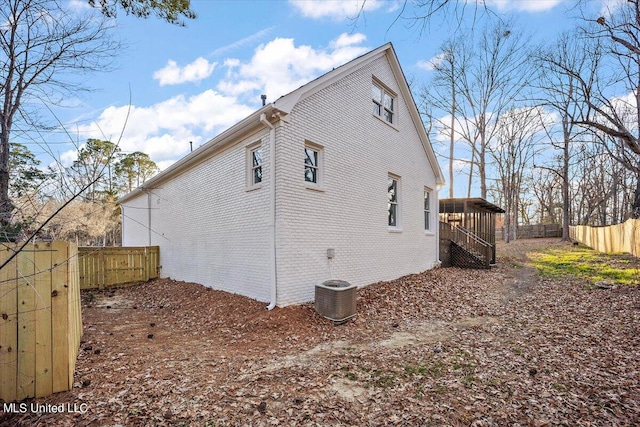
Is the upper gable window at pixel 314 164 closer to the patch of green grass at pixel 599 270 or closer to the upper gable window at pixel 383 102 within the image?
the upper gable window at pixel 383 102

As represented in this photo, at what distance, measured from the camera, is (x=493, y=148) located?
1011 inches

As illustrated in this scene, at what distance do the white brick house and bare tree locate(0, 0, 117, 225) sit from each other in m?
3.22

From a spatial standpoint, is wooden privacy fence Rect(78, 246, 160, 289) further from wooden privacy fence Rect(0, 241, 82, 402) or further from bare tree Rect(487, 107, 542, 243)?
bare tree Rect(487, 107, 542, 243)

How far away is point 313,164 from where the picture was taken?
7609 millimetres

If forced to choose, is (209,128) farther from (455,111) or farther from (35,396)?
(455,111)

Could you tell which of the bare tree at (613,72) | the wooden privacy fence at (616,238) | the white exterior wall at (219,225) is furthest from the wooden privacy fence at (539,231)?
the white exterior wall at (219,225)

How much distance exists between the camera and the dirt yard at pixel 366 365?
306cm

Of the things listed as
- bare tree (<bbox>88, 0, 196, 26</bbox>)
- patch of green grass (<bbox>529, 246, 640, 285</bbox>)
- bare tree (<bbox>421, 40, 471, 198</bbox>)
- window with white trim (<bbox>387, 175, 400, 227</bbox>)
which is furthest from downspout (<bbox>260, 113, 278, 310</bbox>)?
bare tree (<bbox>421, 40, 471, 198</bbox>)

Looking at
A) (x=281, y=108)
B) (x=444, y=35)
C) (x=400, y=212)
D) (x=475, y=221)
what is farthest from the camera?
(x=475, y=221)

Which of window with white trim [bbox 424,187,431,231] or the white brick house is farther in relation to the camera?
window with white trim [bbox 424,187,431,231]

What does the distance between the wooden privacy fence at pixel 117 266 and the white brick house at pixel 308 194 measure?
1.77 ft

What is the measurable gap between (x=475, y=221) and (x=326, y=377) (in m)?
13.3

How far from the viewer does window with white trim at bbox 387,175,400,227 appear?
10164mm

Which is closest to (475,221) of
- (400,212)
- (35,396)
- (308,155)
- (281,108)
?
(400,212)
